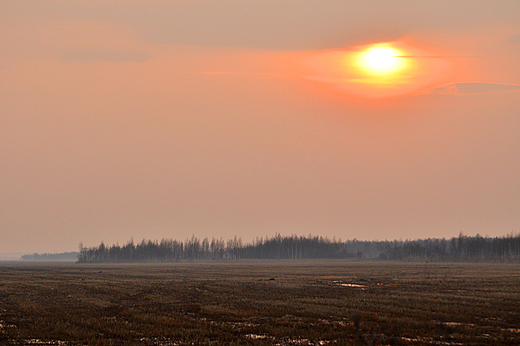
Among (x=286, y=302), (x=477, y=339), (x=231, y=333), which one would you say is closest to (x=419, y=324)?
(x=477, y=339)

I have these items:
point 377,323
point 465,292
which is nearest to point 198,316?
point 377,323

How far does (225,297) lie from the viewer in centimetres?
5181

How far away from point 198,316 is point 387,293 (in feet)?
78.6

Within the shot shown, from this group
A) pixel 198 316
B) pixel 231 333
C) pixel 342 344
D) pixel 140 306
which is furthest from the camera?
pixel 140 306

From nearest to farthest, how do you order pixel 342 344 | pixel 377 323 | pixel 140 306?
pixel 342 344 → pixel 377 323 → pixel 140 306

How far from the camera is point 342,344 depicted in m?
27.3

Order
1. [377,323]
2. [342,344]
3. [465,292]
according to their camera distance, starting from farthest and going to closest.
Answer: [465,292], [377,323], [342,344]

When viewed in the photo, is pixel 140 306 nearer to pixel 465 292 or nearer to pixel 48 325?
pixel 48 325

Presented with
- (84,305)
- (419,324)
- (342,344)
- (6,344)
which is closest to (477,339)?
(419,324)

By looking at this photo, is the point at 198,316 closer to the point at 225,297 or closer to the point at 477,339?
the point at 225,297

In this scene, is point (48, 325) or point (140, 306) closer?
point (48, 325)

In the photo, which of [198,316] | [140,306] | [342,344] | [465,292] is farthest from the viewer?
[465,292]

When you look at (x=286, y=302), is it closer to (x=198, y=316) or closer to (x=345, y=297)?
(x=345, y=297)

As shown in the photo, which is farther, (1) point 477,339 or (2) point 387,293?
(2) point 387,293
